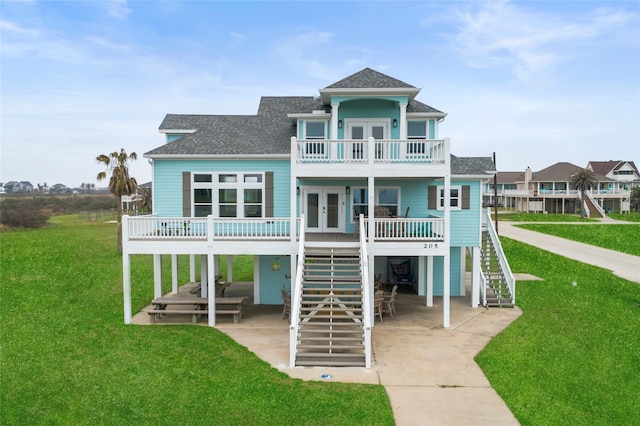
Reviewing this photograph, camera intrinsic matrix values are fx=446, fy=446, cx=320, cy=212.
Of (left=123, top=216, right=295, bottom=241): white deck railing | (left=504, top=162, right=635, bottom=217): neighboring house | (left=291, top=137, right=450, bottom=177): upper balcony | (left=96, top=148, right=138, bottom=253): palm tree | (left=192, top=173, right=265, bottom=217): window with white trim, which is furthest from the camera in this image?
(left=504, top=162, right=635, bottom=217): neighboring house

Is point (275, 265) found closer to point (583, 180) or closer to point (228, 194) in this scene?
point (228, 194)

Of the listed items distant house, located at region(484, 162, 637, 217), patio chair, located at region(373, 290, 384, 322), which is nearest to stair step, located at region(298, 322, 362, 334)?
patio chair, located at region(373, 290, 384, 322)

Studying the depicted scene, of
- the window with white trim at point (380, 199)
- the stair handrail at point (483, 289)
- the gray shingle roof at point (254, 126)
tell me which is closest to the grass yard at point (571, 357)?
the stair handrail at point (483, 289)

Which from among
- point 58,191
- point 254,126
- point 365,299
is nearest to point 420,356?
point 365,299

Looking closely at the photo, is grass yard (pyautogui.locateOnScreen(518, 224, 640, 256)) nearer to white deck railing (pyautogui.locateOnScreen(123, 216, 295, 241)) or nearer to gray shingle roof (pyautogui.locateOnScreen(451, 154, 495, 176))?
gray shingle roof (pyautogui.locateOnScreen(451, 154, 495, 176))

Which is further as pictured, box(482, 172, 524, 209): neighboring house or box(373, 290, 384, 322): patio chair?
box(482, 172, 524, 209): neighboring house

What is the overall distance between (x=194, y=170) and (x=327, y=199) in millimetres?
5431

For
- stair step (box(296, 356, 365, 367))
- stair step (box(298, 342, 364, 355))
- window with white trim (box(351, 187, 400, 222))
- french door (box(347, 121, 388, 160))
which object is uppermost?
french door (box(347, 121, 388, 160))

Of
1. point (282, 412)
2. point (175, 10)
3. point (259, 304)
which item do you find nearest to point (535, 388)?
point (282, 412)

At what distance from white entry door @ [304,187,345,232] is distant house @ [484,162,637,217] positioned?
6021 cm

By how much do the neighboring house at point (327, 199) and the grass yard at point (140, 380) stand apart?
2.17 m

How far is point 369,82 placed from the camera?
1662cm

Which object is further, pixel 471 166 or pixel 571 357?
pixel 471 166

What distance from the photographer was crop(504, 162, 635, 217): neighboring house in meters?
69.1
